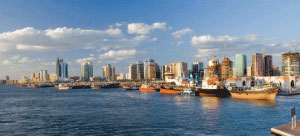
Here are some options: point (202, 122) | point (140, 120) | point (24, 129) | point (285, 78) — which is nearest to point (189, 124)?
point (202, 122)

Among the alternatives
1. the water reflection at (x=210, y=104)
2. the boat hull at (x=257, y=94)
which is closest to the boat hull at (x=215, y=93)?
the boat hull at (x=257, y=94)

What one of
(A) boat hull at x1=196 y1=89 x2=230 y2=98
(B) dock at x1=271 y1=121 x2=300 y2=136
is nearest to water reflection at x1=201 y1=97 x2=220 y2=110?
(A) boat hull at x1=196 y1=89 x2=230 y2=98

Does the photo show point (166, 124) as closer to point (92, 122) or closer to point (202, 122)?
point (202, 122)

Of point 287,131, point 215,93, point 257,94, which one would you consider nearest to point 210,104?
point 257,94

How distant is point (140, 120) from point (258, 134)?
54.8 ft

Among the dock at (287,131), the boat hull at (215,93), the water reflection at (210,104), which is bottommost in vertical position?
the water reflection at (210,104)

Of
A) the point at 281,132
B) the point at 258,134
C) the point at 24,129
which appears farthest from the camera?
the point at 24,129

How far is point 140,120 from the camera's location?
36438 millimetres

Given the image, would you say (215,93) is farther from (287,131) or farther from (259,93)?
(287,131)

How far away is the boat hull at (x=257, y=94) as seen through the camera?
6311 centimetres

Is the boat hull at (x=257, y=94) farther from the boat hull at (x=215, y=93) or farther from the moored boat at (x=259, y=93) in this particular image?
the boat hull at (x=215, y=93)

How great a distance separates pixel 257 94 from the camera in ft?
216

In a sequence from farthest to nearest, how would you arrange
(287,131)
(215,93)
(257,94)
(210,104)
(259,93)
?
(215,93) → (257,94) → (259,93) → (210,104) → (287,131)

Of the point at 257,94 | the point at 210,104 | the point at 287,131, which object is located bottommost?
the point at 210,104
